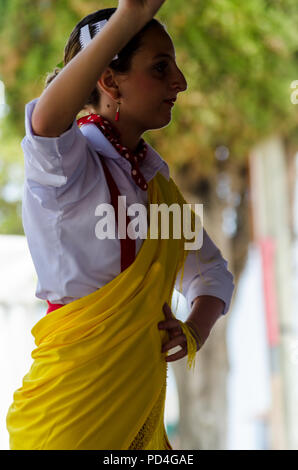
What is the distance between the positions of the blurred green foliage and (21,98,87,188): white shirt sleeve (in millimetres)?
2788

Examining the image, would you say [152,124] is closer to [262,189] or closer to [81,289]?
[81,289]

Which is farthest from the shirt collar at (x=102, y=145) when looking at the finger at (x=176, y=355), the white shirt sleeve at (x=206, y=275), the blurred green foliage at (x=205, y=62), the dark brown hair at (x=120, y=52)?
the blurred green foliage at (x=205, y=62)

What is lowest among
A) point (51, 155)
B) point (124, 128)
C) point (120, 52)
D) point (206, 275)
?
point (206, 275)

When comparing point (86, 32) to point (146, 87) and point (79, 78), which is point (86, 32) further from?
point (79, 78)

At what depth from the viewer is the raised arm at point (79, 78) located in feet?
2.71

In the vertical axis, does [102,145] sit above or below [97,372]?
above

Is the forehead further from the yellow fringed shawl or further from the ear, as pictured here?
the yellow fringed shawl

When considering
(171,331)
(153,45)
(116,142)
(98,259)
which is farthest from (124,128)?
(171,331)

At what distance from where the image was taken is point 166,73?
1.07 metres

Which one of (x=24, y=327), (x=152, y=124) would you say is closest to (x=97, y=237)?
(x=152, y=124)

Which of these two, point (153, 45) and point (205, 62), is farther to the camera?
point (205, 62)

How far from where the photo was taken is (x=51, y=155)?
0.86m

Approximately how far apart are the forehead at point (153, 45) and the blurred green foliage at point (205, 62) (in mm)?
2545

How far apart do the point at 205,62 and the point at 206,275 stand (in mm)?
2909
